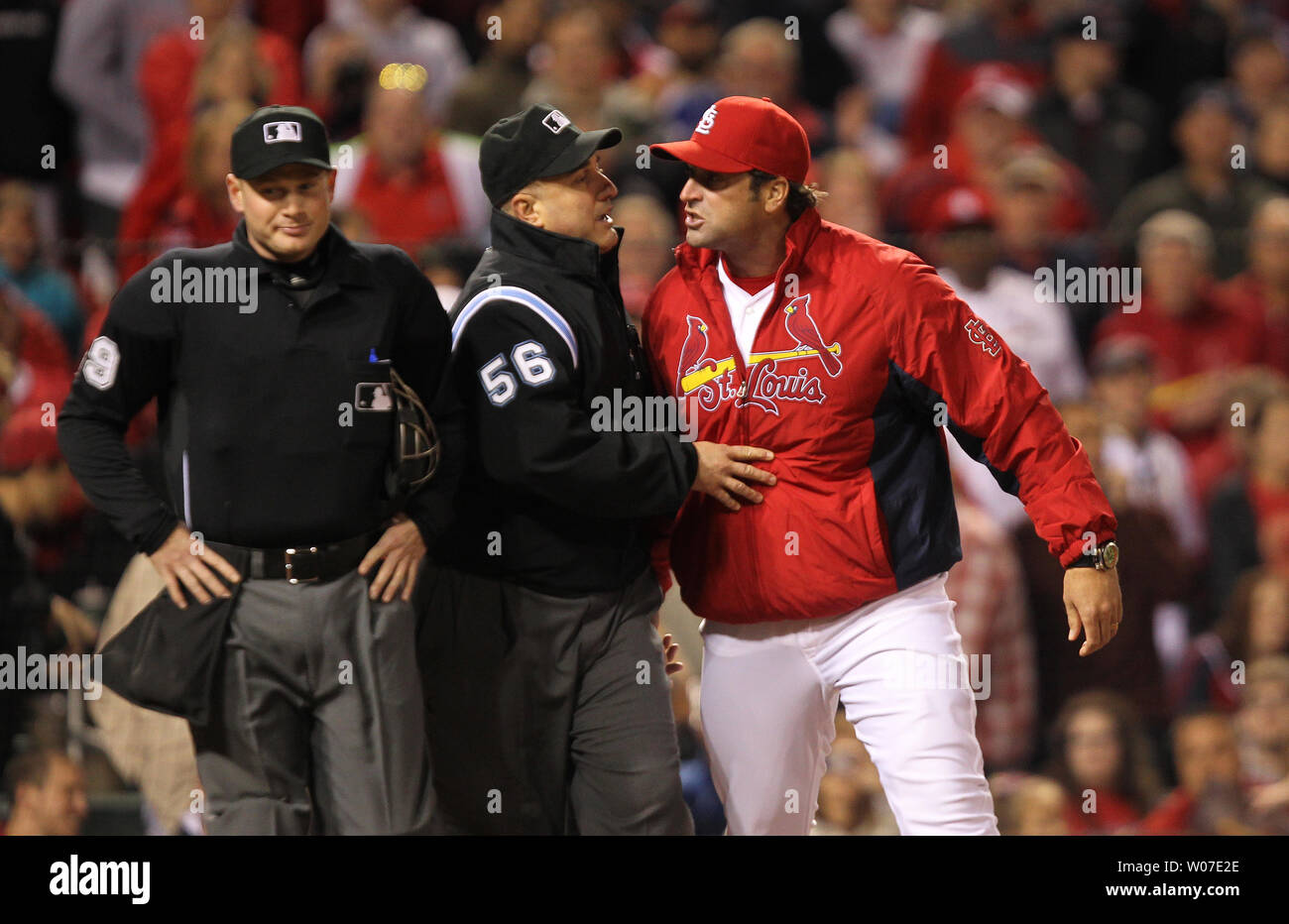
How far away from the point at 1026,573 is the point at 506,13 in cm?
373

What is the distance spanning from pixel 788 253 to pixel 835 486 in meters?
0.58

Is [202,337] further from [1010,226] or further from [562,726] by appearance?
[1010,226]

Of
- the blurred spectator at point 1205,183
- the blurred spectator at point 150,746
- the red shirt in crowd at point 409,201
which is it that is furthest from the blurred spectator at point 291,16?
the blurred spectator at point 1205,183

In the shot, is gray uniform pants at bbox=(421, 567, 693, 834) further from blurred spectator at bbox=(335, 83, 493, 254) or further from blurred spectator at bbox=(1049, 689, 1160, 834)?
blurred spectator at bbox=(335, 83, 493, 254)

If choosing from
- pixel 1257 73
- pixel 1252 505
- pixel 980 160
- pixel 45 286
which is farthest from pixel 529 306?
pixel 1257 73

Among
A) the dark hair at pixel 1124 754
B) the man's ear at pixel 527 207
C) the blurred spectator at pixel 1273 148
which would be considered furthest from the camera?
the blurred spectator at pixel 1273 148

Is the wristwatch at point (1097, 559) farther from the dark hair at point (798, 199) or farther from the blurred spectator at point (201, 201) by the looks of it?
the blurred spectator at point (201, 201)

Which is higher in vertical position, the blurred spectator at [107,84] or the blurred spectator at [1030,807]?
the blurred spectator at [107,84]

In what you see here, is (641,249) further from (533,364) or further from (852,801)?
(533,364)

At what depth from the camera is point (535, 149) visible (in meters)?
4.21

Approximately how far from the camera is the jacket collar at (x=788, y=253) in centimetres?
432

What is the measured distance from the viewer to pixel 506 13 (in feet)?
27.4

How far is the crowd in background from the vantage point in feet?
20.2

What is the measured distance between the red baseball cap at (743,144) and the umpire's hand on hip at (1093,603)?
3.96ft
